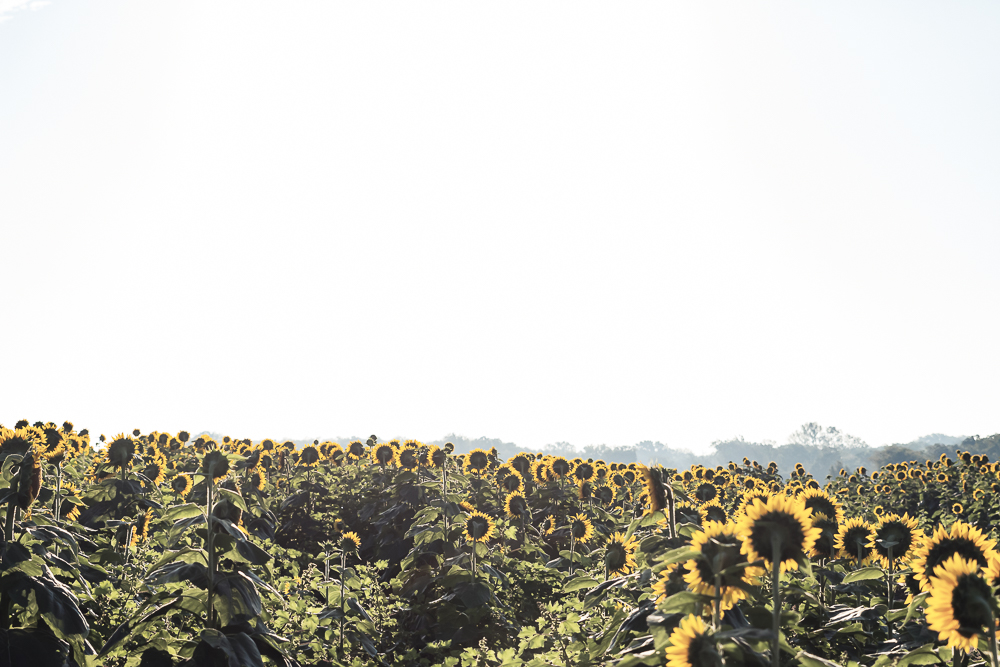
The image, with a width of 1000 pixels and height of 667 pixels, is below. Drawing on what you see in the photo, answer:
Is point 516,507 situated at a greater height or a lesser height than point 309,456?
lesser

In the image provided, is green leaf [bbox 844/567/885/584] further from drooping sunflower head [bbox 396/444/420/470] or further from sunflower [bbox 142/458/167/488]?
sunflower [bbox 142/458/167/488]

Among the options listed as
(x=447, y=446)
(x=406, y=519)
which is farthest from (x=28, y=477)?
(x=447, y=446)

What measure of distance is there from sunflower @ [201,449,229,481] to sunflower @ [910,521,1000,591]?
12.2 ft

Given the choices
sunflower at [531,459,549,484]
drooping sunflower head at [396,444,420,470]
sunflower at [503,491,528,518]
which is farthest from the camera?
sunflower at [531,459,549,484]

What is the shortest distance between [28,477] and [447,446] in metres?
8.53

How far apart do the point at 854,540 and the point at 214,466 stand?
188 inches

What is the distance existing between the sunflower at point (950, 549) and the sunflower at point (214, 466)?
12.2 ft

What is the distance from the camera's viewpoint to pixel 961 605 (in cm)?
221

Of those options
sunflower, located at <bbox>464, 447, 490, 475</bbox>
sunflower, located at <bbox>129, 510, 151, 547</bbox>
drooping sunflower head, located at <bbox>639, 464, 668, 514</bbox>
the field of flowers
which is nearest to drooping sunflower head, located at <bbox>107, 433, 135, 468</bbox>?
the field of flowers

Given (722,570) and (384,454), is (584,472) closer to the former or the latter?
(384,454)

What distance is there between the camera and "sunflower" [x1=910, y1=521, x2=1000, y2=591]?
2.74 metres

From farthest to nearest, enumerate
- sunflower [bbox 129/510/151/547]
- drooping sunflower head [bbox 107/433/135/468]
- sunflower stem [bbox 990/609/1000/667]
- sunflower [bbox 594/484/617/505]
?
sunflower [bbox 594/484/617/505], drooping sunflower head [bbox 107/433/135/468], sunflower [bbox 129/510/151/547], sunflower stem [bbox 990/609/1000/667]

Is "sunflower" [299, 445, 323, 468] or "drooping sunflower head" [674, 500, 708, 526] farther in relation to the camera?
"sunflower" [299, 445, 323, 468]

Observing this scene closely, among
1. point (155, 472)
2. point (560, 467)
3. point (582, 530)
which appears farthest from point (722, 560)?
point (155, 472)
